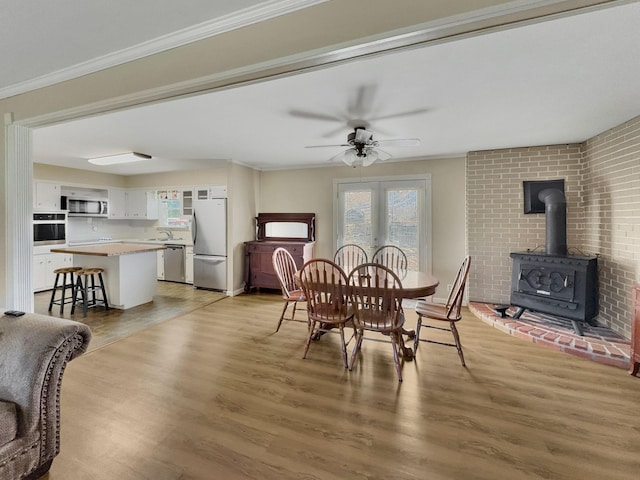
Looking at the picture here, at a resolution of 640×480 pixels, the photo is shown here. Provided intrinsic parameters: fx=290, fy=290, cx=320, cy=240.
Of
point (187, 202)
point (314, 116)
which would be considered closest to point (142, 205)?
point (187, 202)

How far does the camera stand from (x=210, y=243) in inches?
203

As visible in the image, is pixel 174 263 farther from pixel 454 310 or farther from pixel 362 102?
pixel 454 310

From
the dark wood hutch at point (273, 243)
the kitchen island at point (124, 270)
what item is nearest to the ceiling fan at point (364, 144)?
the dark wood hutch at point (273, 243)

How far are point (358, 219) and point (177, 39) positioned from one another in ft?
12.3

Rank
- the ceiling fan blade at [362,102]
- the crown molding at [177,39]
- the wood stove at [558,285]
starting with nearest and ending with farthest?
the crown molding at [177,39], the ceiling fan blade at [362,102], the wood stove at [558,285]

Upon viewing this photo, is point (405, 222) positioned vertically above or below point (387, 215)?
below

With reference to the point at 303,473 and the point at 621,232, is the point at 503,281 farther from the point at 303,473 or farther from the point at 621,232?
the point at 303,473

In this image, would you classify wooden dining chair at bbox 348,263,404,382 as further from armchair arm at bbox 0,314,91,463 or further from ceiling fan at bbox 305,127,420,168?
armchair arm at bbox 0,314,91,463

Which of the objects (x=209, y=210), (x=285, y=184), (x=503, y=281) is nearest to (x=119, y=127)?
(x=209, y=210)

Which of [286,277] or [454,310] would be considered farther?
[286,277]

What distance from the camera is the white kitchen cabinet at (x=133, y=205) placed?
6.30 metres

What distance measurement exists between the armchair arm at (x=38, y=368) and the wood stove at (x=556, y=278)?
4122 millimetres

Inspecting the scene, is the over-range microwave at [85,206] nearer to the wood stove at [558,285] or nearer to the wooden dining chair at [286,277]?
the wooden dining chair at [286,277]

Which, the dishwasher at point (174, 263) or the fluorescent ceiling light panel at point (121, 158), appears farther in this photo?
the dishwasher at point (174, 263)
